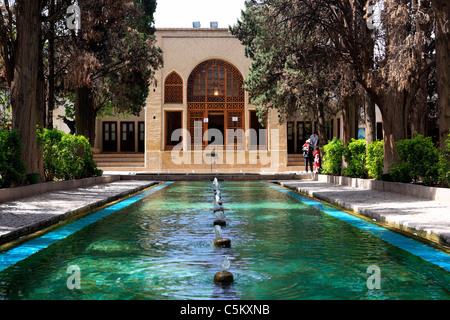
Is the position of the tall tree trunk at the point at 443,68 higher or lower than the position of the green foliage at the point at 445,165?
higher

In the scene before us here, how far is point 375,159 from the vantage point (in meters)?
Answer: 16.7

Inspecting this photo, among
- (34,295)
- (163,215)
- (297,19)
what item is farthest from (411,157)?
(34,295)

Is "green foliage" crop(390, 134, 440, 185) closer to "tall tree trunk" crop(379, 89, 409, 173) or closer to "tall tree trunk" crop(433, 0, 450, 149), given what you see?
"tall tree trunk" crop(433, 0, 450, 149)

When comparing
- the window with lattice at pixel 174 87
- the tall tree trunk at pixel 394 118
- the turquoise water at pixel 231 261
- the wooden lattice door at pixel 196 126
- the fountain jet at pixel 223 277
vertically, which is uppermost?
the window with lattice at pixel 174 87

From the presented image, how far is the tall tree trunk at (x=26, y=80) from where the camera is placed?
46.1 feet

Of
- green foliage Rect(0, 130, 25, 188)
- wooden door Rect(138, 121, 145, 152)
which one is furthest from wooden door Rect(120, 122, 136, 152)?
green foliage Rect(0, 130, 25, 188)

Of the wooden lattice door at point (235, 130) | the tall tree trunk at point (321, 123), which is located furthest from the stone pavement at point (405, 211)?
the wooden lattice door at point (235, 130)

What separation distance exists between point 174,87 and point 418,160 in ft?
78.2

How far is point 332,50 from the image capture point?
1797 cm

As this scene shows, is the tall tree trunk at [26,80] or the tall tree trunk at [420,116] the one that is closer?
the tall tree trunk at [26,80]

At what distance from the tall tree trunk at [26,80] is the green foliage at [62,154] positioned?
104cm

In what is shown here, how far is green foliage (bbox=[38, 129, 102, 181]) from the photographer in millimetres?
16547

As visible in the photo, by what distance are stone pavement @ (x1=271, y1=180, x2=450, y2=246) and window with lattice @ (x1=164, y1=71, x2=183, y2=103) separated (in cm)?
2241

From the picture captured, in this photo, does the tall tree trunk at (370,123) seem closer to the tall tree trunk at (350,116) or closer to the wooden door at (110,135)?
the tall tree trunk at (350,116)
